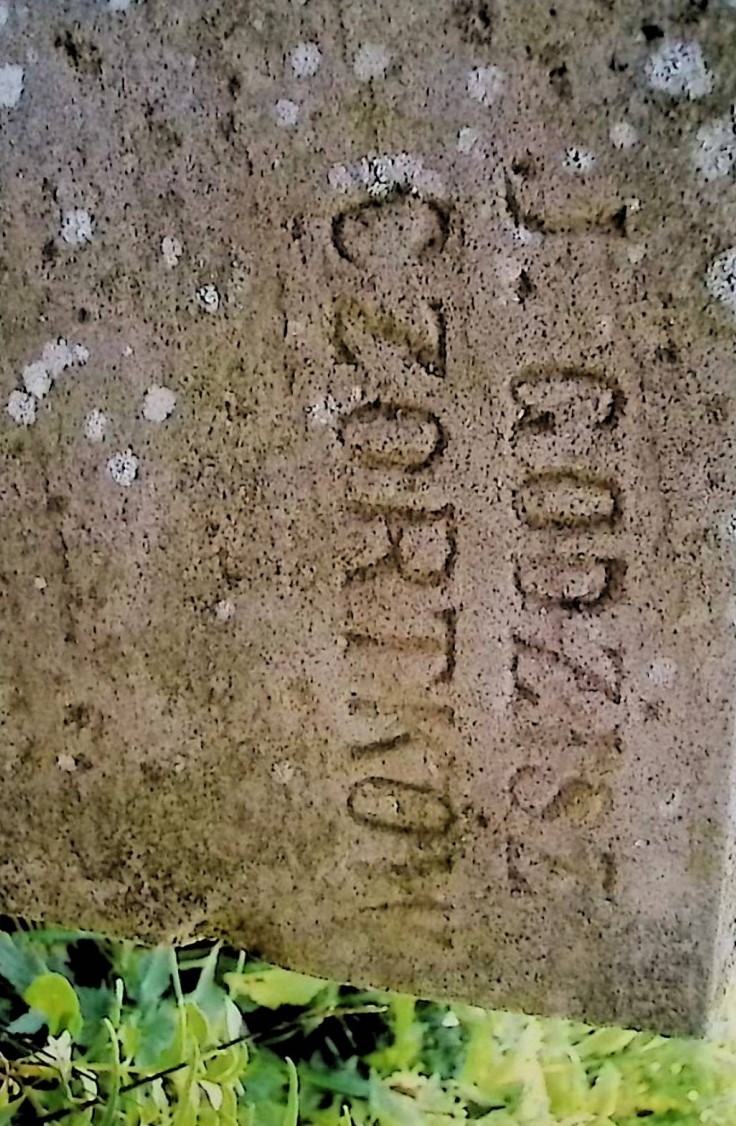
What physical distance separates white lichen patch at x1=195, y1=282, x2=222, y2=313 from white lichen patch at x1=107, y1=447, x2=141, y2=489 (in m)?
0.10

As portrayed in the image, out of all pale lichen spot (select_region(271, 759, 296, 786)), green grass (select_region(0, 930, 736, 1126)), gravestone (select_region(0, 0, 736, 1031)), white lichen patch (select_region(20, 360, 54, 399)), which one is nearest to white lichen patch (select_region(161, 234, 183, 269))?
gravestone (select_region(0, 0, 736, 1031))

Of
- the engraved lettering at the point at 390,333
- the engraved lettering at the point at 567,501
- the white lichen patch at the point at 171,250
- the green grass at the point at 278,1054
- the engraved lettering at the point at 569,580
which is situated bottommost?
the green grass at the point at 278,1054

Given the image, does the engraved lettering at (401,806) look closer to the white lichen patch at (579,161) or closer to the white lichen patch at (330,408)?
the white lichen patch at (330,408)

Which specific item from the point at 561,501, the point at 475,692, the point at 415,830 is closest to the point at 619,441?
the point at 561,501

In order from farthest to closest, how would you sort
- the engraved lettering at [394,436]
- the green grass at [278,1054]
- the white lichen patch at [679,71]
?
the green grass at [278,1054] < the engraved lettering at [394,436] < the white lichen patch at [679,71]

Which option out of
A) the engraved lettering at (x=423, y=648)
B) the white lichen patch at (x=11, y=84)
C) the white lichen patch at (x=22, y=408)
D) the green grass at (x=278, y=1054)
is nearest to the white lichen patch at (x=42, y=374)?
the white lichen patch at (x=22, y=408)

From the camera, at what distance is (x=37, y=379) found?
0.81m

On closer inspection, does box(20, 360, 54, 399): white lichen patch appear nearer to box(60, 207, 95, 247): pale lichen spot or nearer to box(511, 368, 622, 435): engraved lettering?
box(60, 207, 95, 247): pale lichen spot

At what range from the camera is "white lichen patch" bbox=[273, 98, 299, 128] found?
0.74 metres

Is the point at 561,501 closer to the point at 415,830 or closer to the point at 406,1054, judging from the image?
the point at 415,830

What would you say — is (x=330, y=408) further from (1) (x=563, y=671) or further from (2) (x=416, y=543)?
(1) (x=563, y=671)

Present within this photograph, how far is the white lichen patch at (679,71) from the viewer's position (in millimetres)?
682

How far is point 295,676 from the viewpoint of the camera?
0.85 meters

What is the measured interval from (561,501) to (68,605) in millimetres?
331
